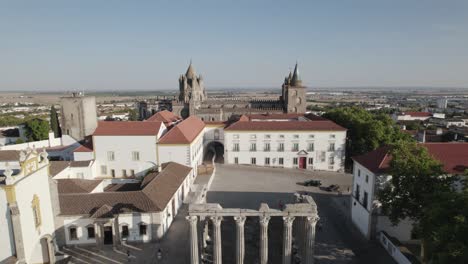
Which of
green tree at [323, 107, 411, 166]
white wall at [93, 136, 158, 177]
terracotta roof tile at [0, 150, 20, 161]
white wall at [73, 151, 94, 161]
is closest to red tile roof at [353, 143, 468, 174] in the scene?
green tree at [323, 107, 411, 166]

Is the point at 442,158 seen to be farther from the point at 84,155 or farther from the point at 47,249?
the point at 84,155

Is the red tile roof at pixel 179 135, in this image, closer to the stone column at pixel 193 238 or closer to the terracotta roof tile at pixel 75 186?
the terracotta roof tile at pixel 75 186

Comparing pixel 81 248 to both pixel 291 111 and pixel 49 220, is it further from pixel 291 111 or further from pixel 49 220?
pixel 291 111

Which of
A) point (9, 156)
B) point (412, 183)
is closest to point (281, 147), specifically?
point (412, 183)

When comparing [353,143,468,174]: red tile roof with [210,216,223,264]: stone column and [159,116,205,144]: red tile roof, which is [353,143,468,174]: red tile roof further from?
[159,116,205,144]: red tile roof

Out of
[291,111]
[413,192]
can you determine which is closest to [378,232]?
[413,192]

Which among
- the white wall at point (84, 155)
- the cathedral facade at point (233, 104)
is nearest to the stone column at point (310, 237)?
the white wall at point (84, 155)

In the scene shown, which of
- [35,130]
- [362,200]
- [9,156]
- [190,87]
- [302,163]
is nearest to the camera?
[362,200]
